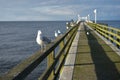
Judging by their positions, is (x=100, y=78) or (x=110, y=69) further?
(x=110, y=69)

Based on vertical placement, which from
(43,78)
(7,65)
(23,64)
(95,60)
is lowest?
(7,65)

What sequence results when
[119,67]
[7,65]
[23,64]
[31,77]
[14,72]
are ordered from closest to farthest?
Answer: [14,72] → [23,64] → [119,67] → [31,77] → [7,65]

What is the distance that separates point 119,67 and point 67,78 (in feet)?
7.68

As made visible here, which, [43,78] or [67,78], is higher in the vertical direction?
[43,78]

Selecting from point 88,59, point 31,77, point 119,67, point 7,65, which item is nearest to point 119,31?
point 88,59

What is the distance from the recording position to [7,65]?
31.8m

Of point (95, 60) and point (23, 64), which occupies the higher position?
point (23, 64)

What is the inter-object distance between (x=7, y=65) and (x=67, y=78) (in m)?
24.2

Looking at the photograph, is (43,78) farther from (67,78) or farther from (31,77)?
(31,77)

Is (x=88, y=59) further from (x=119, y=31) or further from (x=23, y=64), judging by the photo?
(x=23, y=64)

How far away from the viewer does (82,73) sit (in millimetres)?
9062

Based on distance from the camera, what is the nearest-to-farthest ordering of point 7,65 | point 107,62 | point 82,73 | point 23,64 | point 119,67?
point 23,64
point 82,73
point 119,67
point 107,62
point 7,65

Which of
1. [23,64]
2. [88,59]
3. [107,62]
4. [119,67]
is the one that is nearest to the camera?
[23,64]

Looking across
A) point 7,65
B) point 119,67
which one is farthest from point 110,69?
point 7,65
